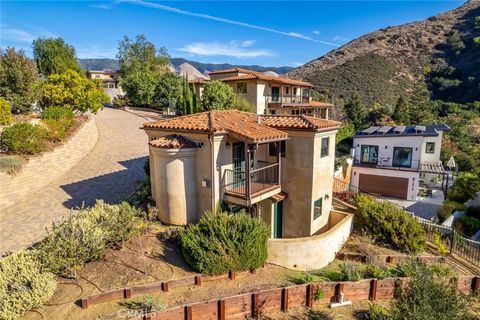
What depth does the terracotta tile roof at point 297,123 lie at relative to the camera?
13.3 metres

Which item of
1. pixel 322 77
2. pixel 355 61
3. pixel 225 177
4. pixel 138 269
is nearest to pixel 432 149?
pixel 225 177

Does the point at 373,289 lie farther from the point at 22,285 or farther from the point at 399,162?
the point at 399,162

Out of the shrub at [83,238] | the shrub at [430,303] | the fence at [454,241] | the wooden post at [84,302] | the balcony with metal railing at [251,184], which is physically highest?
the balcony with metal railing at [251,184]

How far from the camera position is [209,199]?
12.6 m

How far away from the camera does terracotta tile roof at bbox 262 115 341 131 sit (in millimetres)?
13336

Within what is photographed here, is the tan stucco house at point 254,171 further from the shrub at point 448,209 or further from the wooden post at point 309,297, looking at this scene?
the shrub at point 448,209

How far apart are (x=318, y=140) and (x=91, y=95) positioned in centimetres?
2667

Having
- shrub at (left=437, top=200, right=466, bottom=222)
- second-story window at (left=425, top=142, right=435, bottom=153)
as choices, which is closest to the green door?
shrub at (left=437, top=200, right=466, bottom=222)

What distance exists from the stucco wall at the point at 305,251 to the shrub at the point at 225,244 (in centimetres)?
83

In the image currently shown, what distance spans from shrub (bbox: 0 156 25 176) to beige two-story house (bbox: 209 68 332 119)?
24.5 m

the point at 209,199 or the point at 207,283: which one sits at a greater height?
the point at 209,199

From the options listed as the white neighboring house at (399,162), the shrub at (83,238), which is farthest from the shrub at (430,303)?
the white neighboring house at (399,162)

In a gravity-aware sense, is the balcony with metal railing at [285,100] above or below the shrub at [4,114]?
above

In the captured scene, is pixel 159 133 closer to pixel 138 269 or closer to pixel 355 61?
pixel 138 269
